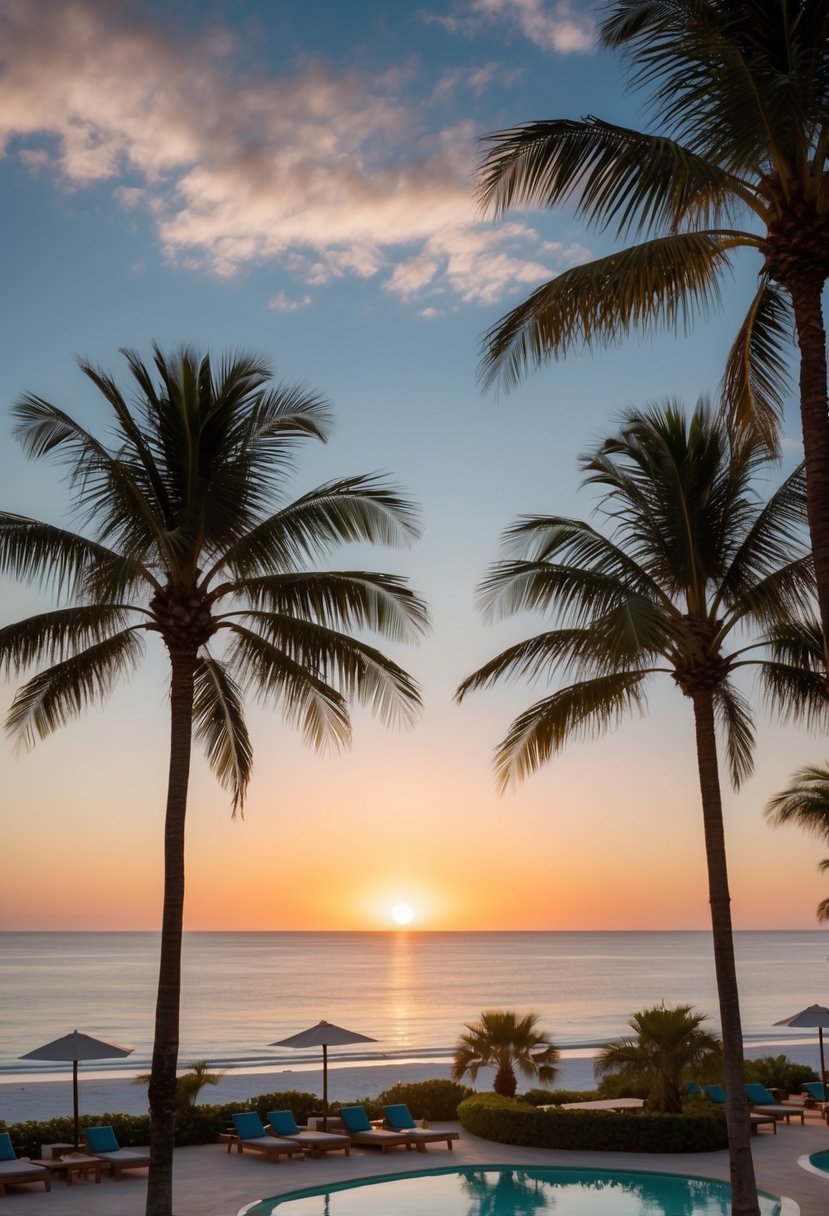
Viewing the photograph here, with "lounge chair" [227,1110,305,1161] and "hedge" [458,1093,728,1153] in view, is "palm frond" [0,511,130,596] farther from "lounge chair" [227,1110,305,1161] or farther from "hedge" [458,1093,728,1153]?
"hedge" [458,1093,728,1153]

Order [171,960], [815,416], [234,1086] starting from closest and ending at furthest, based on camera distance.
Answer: [815,416] → [171,960] → [234,1086]

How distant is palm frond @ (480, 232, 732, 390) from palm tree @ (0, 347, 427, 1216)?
15.2 feet

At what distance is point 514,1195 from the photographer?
18844 millimetres

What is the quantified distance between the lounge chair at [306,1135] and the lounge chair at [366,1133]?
0.23 meters

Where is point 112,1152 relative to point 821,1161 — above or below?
above

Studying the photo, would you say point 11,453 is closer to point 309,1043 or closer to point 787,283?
point 787,283

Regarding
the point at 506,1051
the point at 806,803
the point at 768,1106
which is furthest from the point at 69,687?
the point at 806,803

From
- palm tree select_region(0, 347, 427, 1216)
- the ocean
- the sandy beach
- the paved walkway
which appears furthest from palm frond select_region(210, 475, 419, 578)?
the sandy beach

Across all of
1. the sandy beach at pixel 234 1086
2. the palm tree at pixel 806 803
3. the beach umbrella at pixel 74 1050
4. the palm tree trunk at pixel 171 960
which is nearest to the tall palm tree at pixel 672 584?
the palm tree trunk at pixel 171 960

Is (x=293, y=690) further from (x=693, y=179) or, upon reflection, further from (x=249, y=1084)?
(x=249, y=1084)

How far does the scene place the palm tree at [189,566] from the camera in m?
14.6

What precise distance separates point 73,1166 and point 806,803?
18883 mm

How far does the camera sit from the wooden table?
18766 millimetres

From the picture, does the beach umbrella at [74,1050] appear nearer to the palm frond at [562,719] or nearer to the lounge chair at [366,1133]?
the lounge chair at [366,1133]
